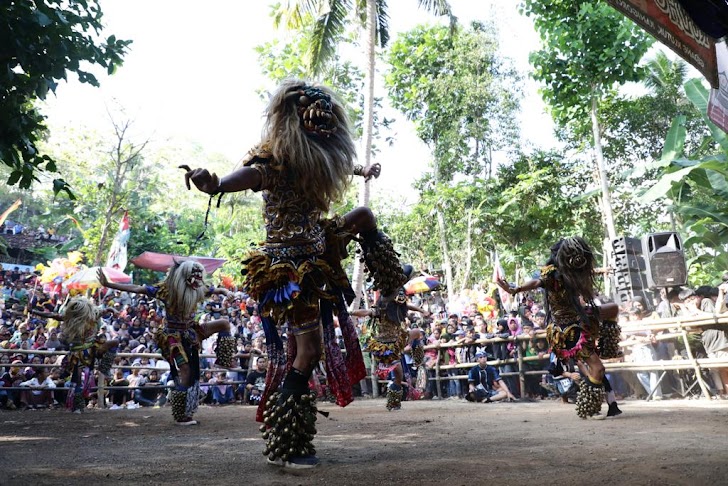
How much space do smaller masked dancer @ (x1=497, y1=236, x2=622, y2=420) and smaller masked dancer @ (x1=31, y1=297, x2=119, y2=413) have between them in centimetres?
687

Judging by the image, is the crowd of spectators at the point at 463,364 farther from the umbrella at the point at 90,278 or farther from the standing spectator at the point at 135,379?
the umbrella at the point at 90,278

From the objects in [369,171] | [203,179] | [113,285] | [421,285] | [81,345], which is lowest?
[81,345]

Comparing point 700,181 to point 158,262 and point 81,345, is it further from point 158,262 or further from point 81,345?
point 158,262

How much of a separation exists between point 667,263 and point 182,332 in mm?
9048

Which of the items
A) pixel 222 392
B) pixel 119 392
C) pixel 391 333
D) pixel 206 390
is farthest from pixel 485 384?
pixel 119 392

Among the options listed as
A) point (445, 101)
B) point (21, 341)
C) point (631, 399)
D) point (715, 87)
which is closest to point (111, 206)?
point (21, 341)

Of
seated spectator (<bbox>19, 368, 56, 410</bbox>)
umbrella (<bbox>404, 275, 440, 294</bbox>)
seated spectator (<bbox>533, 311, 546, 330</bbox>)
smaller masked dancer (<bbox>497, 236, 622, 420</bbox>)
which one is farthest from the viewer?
umbrella (<bbox>404, 275, 440, 294</bbox>)

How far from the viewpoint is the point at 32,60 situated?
5750 mm

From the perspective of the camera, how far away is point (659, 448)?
3.95 metres

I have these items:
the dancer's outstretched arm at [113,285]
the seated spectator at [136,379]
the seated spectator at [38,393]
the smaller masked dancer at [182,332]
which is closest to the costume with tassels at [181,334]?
the smaller masked dancer at [182,332]

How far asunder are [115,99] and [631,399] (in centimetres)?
2041

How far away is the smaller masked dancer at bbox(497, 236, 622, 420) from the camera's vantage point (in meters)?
6.55

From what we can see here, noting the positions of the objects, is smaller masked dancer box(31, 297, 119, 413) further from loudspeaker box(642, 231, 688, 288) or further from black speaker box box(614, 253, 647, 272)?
loudspeaker box(642, 231, 688, 288)

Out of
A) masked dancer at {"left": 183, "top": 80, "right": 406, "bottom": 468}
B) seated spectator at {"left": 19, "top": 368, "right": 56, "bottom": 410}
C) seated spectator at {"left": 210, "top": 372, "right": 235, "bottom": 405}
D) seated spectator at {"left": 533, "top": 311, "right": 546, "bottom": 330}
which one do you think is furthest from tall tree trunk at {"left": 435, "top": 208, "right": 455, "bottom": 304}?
masked dancer at {"left": 183, "top": 80, "right": 406, "bottom": 468}
